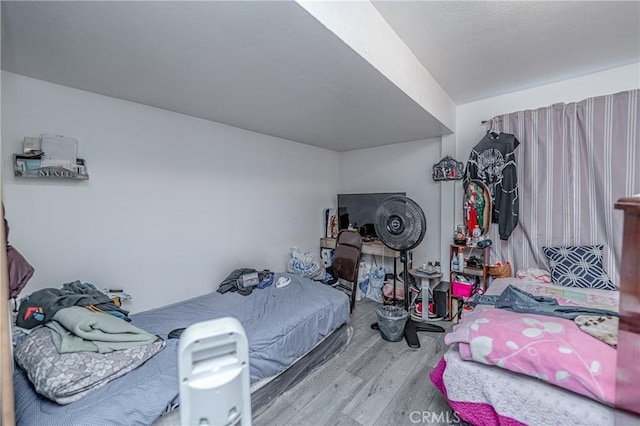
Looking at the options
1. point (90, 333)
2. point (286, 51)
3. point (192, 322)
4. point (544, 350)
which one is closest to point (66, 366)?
point (90, 333)

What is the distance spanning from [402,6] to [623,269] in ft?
5.06

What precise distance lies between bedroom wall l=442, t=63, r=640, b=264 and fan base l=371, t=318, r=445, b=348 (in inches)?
45.2

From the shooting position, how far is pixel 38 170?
1651 millimetres

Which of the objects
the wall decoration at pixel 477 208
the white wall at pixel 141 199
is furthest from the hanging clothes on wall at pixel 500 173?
the white wall at pixel 141 199

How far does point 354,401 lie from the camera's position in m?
1.74

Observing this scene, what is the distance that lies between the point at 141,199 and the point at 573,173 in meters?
3.71

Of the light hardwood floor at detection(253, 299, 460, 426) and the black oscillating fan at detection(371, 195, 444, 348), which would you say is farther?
the black oscillating fan at detection(371, 195, 444, 348)

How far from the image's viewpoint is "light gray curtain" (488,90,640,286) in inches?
83.1

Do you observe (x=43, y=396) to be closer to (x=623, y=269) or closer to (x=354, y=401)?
(x=354, y=401)

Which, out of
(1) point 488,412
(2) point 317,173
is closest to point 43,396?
(1) point 488,412

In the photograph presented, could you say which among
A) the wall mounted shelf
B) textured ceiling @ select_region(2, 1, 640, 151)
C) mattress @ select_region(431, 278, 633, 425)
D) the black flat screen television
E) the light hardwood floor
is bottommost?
the light hardwood floor

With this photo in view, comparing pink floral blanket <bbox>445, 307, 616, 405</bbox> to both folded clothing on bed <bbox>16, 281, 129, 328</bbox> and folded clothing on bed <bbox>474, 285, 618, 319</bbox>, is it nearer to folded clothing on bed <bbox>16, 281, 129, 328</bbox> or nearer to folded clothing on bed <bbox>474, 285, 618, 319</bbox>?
folded clothing on bed <bbox>474, 285, 618, 319</bbox>

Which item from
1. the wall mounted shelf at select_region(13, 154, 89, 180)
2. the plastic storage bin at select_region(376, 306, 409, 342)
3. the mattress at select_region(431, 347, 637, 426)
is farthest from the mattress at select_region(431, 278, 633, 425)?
the wall mounted shelf at select_region(13, 154, 89, 180)

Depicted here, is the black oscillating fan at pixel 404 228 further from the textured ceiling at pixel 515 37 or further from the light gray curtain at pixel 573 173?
the textured ceiling at pixel 515 37
